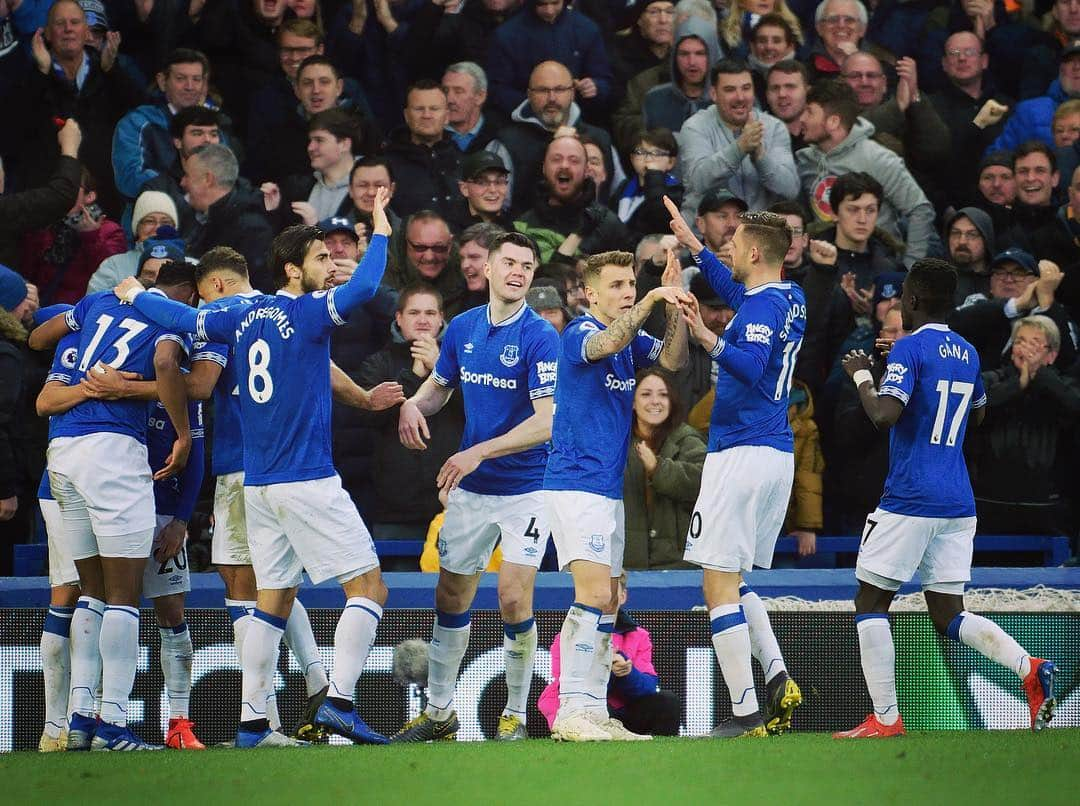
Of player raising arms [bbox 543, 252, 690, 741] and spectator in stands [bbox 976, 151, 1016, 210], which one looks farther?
spectator in stands [bbox 976, 151, 1016, 210]

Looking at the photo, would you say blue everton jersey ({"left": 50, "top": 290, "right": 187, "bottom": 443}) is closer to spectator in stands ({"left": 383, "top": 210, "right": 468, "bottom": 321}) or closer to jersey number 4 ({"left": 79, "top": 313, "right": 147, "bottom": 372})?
jersey number 4 ({"left": 79, "top": 313, "right": 147, "bottom": 372})

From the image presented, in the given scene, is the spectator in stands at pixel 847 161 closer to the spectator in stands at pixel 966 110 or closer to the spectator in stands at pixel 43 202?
the spectator in stands at pixel 966 110

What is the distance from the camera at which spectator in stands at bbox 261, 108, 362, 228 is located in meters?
11.4

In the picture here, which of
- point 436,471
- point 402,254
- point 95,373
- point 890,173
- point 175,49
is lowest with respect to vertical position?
point 436,471

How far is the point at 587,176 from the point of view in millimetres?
11398

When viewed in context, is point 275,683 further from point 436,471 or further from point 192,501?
point 436,471

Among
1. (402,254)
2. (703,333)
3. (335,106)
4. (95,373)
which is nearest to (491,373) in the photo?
(703,333)

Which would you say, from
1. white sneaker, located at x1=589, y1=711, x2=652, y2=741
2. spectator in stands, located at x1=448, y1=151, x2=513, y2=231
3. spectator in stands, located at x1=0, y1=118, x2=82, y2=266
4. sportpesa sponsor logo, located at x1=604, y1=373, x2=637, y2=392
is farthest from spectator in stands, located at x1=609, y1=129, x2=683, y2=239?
white sneaker, located at x1=589, y1=711, x2=652, y2=741

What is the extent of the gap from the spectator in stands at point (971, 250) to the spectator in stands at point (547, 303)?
2.99 meters

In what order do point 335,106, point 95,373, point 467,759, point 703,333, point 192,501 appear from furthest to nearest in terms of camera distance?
point 335,106
point 192,501
point 95,373
point 703,333
point 467,759

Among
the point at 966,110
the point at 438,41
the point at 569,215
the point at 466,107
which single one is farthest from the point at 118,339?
the point at 966,110

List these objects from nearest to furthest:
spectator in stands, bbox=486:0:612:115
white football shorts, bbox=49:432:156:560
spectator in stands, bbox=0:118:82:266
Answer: white football shorts, bbox=49:432:156:560, spectator in stands, bbox=0:118:82:266, spectator in stands, bbox=486:0:612:115

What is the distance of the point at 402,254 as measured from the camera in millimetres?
11078

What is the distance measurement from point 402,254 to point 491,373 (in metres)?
3.31
